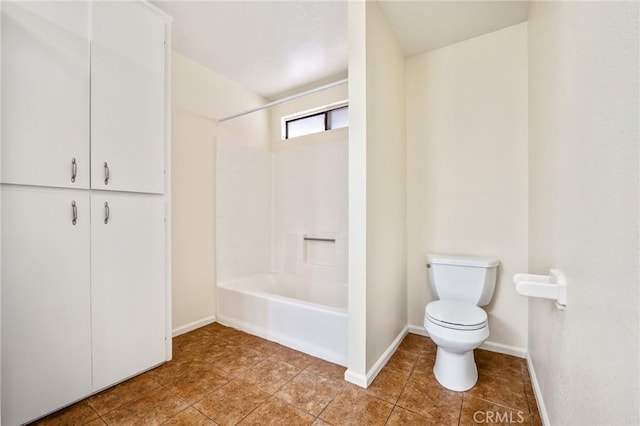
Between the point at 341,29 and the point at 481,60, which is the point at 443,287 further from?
the point at 341,29

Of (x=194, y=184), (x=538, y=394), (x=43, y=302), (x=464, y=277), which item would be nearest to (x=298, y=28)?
(x=194, y=184)

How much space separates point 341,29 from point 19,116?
2.05 meters

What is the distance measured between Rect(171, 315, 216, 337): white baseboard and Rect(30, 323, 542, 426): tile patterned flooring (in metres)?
0.43

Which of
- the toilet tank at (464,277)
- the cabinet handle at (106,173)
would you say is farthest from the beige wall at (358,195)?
the cabinet handle at (106,173)

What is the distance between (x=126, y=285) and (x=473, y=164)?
2.54 m

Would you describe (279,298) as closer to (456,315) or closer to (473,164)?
(456,315)

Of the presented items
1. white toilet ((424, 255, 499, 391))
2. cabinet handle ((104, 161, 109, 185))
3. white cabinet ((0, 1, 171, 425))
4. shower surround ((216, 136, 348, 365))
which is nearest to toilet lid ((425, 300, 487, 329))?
white toilet ((424, 255, 499, 391))

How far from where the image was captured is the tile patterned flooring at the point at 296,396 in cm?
139

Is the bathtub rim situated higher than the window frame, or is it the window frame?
the window frame

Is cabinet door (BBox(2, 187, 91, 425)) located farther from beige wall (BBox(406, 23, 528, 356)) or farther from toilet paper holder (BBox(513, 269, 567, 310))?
beige wall (BBox(406, 23, 528, 356))

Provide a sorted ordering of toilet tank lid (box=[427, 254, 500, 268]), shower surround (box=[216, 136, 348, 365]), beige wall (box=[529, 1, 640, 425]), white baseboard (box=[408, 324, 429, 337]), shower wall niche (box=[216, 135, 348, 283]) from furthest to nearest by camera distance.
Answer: shower wall niche (box=[216, 135, 348, 283]) → shower surround (box=[216, 136, 348, 365]) → white baseboard (box=[408, 324, 429, 337]) → toilet tank lid (box=[427, 254, 500, 268]) → beige wall (box=[529, 1, 640, 425])

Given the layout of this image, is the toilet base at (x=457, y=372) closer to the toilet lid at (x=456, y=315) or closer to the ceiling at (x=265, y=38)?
the toilet lid at (x=456, y=315)

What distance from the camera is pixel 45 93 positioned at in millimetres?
1380

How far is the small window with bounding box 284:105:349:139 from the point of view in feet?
9.77
